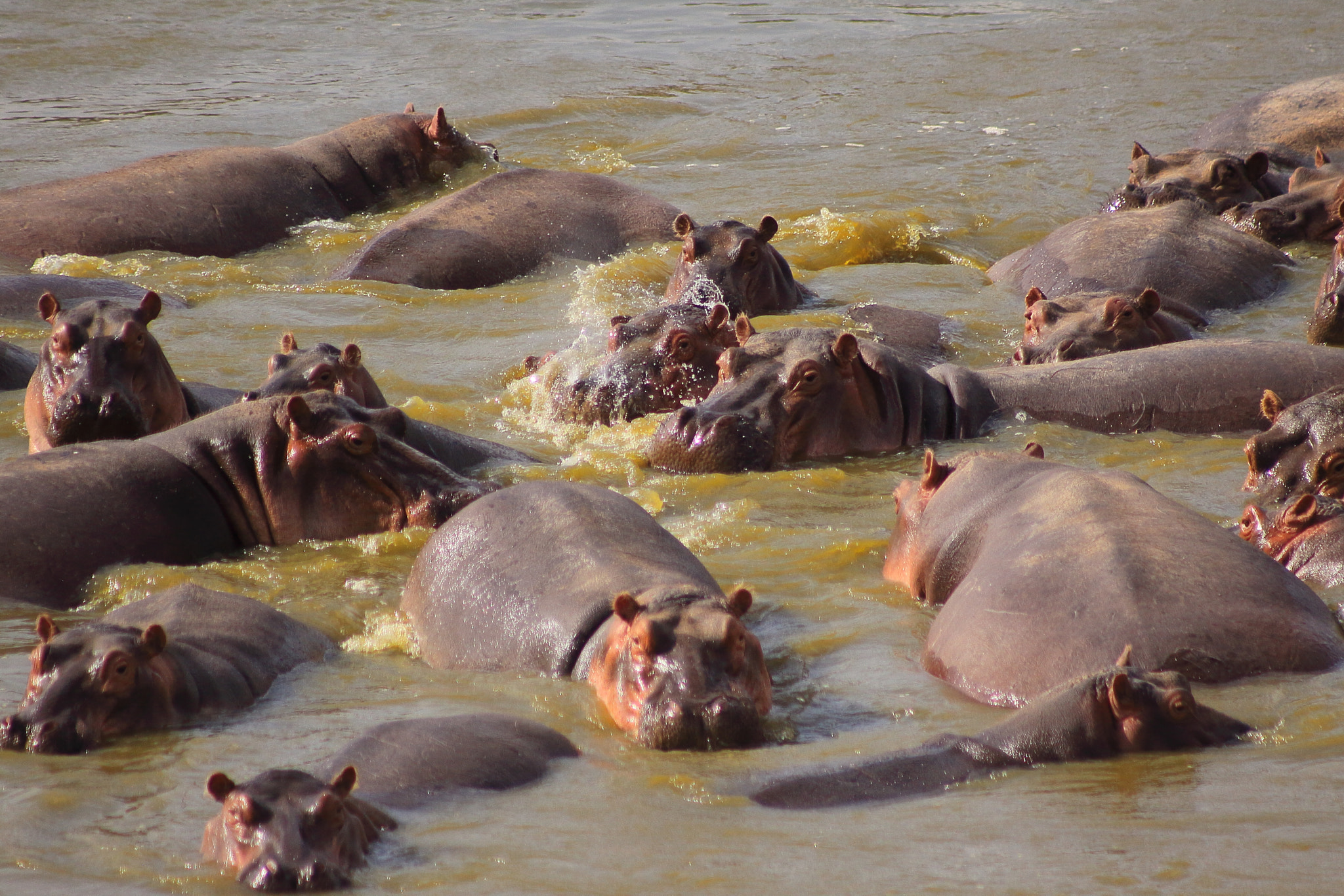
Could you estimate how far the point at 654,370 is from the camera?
7855 millimetres

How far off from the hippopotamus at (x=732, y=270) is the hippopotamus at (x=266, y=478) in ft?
9.88

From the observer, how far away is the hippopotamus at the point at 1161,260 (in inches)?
368

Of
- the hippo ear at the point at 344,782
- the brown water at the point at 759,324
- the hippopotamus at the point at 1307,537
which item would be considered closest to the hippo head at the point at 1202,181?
the brown water at the point at 759,324

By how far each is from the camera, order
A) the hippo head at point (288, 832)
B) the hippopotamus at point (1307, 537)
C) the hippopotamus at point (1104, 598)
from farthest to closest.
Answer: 1. the hippopotamus at point (1307, 537)
2. the hippopotamus at point (1104, 598)
3. the hippo head at point (288, 832)

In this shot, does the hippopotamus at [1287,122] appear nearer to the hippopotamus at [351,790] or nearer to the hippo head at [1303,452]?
the hippo head at [1303,452]

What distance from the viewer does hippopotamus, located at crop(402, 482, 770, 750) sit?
4.21 metres

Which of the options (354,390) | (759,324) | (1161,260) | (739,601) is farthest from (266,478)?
(1161,260)

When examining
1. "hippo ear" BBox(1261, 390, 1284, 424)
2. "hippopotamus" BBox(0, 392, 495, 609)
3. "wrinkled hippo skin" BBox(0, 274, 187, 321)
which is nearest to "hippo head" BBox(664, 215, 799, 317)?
"wrinkled hippo skin" BBox(0, 274, 187, 321)

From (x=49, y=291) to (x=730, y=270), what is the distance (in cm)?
371

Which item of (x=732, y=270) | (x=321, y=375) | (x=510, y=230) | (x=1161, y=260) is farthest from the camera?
(x=510, y=230)

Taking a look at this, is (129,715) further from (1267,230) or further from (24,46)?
(24,46)

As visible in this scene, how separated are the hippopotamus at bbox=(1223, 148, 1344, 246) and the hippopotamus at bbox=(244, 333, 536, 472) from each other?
5.83 meters

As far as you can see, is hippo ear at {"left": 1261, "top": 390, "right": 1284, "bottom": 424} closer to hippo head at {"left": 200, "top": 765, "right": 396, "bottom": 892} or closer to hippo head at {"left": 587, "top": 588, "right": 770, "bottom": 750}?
hippo head at {"left": 587, "top": 588, "right": 770, "bottom": 750}

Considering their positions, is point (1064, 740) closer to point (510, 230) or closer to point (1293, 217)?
point (510, 230)
